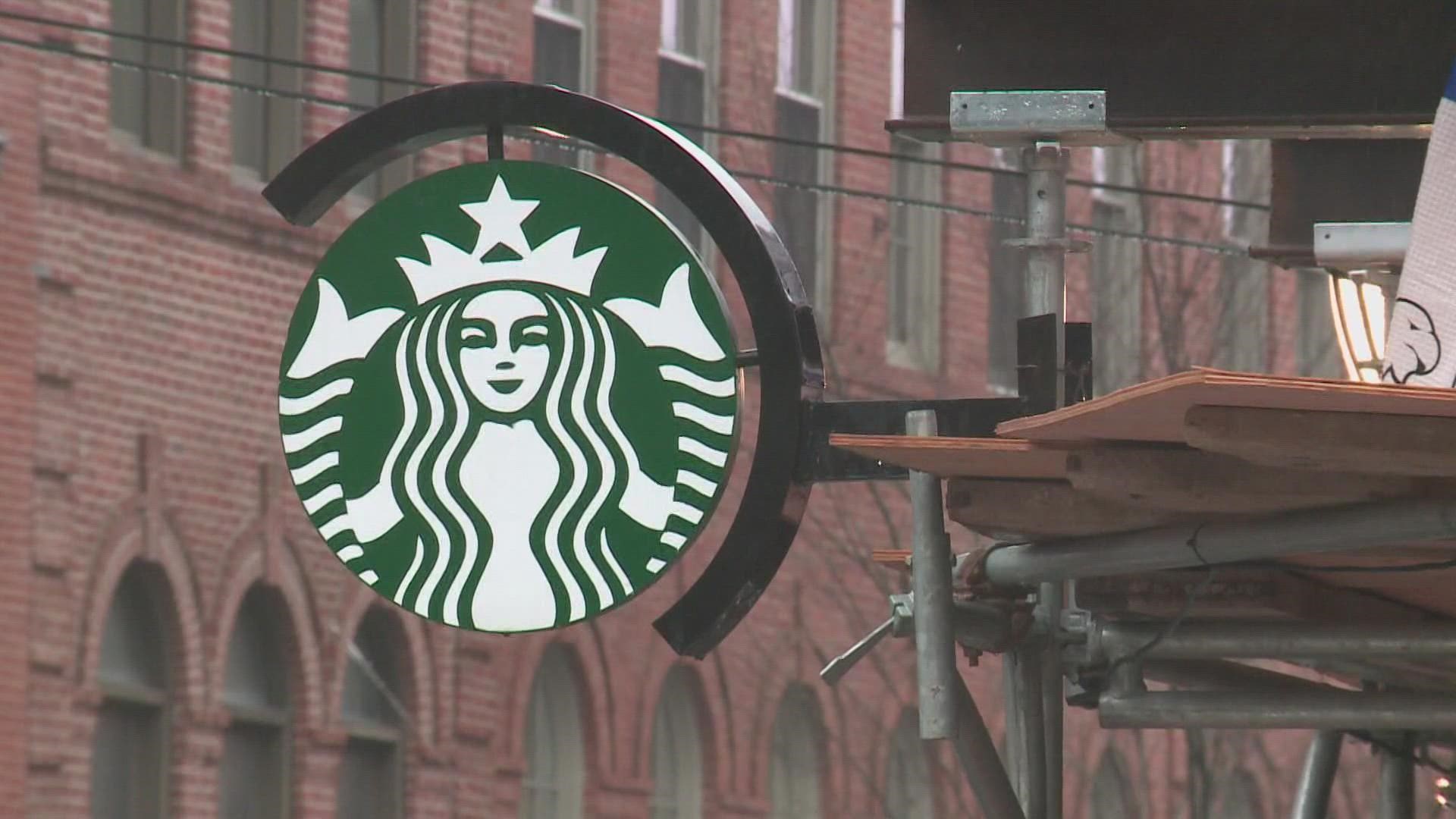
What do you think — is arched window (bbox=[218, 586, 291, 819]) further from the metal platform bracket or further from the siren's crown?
the metal platform bracket

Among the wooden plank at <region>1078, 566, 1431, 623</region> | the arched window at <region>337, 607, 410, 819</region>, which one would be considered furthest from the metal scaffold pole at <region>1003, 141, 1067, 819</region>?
the arched window at <region>337, 607, 410, 819</region>

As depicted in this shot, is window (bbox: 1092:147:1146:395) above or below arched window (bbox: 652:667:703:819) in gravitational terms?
above

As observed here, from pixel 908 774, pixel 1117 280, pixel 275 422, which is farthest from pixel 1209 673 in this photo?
pixel 1117 280

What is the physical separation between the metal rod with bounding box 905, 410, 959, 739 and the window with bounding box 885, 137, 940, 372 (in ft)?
58.4

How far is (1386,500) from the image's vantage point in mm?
4594

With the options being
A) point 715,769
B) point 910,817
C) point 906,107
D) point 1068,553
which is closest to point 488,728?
point 715,769

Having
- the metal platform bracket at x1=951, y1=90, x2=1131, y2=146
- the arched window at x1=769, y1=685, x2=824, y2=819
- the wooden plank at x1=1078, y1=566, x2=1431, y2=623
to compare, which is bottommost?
the arched window at x1=769, y1=685, x2=824, y2=819

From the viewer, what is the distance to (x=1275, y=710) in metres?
5.18

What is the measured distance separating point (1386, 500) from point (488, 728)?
1520cm

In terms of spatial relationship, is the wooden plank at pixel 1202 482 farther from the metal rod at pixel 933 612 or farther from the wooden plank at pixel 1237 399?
the metal rod at pixel 933 612

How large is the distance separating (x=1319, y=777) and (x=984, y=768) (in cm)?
196

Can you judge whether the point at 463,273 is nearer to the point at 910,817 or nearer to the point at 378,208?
the point at 378,208

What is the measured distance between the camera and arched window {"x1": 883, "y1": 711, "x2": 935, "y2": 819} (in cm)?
2167

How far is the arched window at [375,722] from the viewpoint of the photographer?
18.5 meters
